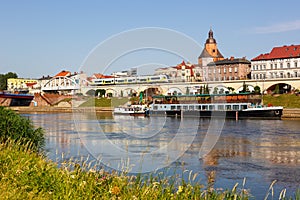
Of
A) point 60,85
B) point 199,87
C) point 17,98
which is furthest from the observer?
point 60,85

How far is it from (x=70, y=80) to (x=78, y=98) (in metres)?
24.9

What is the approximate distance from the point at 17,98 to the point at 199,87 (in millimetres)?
33358

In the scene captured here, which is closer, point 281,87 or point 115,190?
point 115,190

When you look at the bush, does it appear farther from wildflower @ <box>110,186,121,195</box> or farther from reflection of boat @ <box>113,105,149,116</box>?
reflection of boat @ <box>113,105,149,116</box>

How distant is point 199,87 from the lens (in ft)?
242

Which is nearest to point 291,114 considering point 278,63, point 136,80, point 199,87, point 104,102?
point 199,87

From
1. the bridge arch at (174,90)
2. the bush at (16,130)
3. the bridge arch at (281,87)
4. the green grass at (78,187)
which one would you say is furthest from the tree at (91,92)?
the green grass at (78,187)

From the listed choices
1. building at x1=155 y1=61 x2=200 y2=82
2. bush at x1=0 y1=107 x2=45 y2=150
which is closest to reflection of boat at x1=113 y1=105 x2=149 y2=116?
building at x1=155 y1=61 x2=200 y2=82

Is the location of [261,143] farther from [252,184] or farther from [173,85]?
[173,85]

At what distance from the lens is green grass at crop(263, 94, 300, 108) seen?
5108 cm

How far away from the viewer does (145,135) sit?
26703mm

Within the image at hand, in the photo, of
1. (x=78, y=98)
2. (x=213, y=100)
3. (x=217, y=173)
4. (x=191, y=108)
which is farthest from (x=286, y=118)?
(x=78, y=98)

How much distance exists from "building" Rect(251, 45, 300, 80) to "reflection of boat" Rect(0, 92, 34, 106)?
4154cm

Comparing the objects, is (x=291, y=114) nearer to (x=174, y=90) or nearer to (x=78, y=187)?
(x=174, y=90)
